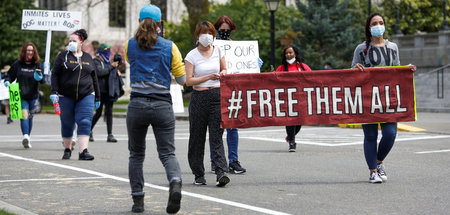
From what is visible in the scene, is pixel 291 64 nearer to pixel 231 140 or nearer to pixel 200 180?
pixel 231 140

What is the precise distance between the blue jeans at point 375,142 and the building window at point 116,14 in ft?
165

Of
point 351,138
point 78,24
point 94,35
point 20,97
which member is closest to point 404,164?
point 351,138

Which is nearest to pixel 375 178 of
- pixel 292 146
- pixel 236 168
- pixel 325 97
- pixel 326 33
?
pixel 325 97

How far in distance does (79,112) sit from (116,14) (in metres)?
49.3

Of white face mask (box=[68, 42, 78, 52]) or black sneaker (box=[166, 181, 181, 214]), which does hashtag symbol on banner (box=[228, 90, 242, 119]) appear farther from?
white face mask (box=[68, 42, 78, 52])

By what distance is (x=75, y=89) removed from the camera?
1152cm

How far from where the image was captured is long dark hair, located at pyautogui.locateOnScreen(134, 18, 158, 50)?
681 cm

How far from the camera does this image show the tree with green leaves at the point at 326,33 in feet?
131

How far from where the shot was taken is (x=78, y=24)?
1597 cm

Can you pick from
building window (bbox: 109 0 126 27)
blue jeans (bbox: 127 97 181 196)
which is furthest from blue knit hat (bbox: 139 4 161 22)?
building window (bbox: 109 0 126 27)

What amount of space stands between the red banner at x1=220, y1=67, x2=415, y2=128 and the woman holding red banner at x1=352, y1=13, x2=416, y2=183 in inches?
3.9

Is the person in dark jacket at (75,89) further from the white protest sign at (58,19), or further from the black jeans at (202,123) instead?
the white protest sign at (58,19)

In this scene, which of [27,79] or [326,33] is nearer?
[27,79]

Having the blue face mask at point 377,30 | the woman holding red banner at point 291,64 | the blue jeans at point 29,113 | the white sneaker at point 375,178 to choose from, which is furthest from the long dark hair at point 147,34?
the blue jeans at point 29,113
